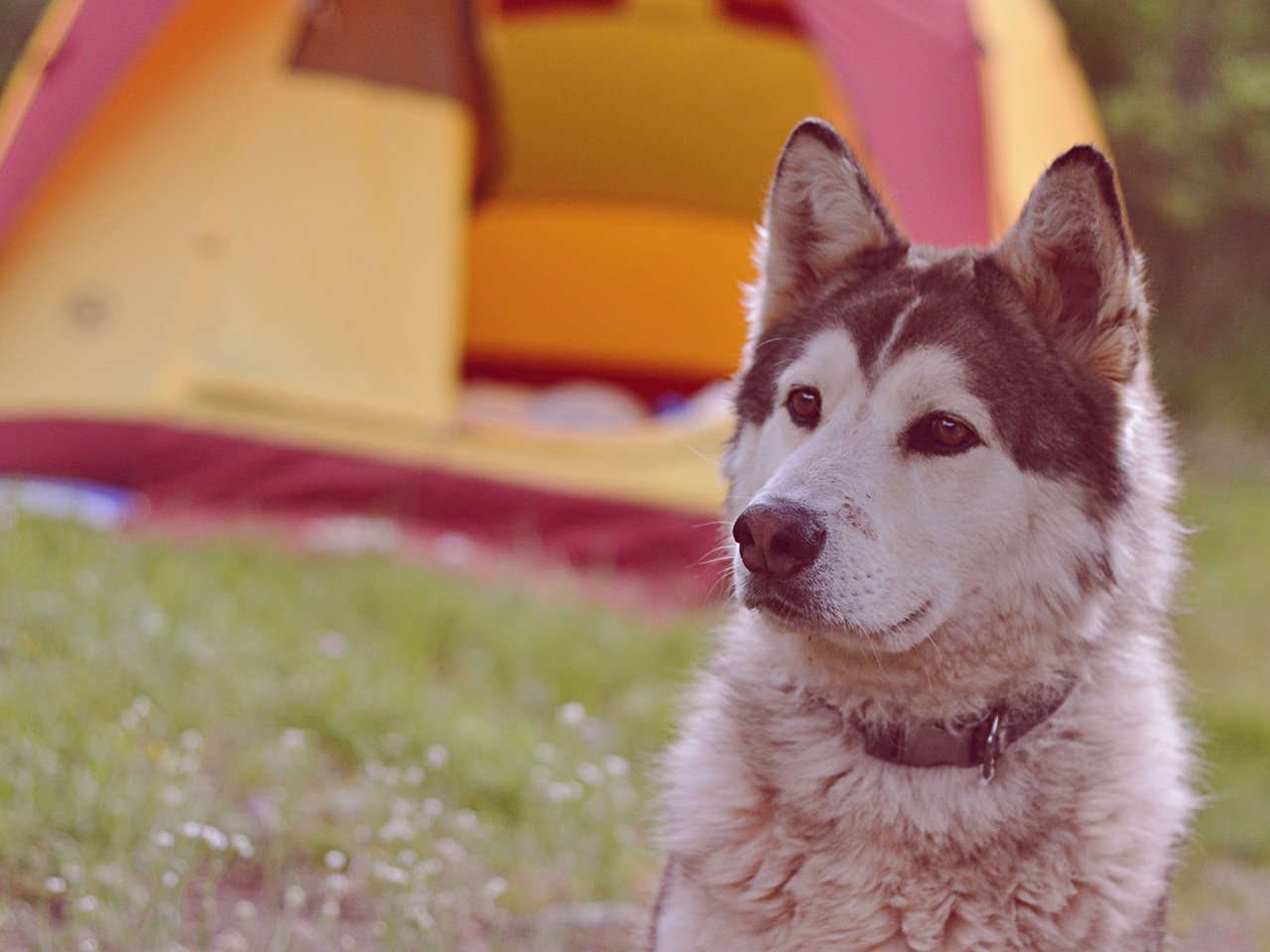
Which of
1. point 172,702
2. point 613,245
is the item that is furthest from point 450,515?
point 613,245

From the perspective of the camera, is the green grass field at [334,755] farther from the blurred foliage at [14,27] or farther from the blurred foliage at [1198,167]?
the blurred foliage at [14,27]

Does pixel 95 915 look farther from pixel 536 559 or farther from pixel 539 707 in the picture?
pixel 536 559

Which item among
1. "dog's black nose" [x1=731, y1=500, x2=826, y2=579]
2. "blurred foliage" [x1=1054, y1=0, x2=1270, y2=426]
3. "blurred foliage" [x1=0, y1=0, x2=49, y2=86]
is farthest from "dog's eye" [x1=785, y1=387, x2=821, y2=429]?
"blurred foliage" [x1=0, y1=0, x2=49, y2=86]

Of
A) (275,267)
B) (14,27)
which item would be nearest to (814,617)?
(275,267)

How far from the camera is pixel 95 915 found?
2326 millimetres

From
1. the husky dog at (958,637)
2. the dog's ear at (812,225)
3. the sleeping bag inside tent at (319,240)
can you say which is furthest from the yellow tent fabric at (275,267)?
the husky dog at (958,637)

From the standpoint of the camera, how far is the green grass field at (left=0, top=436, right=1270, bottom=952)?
2.49 m

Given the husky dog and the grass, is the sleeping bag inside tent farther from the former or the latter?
the husky dog

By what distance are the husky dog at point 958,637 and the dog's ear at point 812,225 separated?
0.07 m

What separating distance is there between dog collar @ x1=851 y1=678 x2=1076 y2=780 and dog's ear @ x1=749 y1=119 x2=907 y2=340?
2.37 feet

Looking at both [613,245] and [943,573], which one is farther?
[613,245]

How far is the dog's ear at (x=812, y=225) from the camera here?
2225mm

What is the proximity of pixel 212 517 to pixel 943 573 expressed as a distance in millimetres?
3217

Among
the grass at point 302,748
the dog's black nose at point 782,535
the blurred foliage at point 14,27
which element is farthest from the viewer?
the blurred foliage at point 14,27
